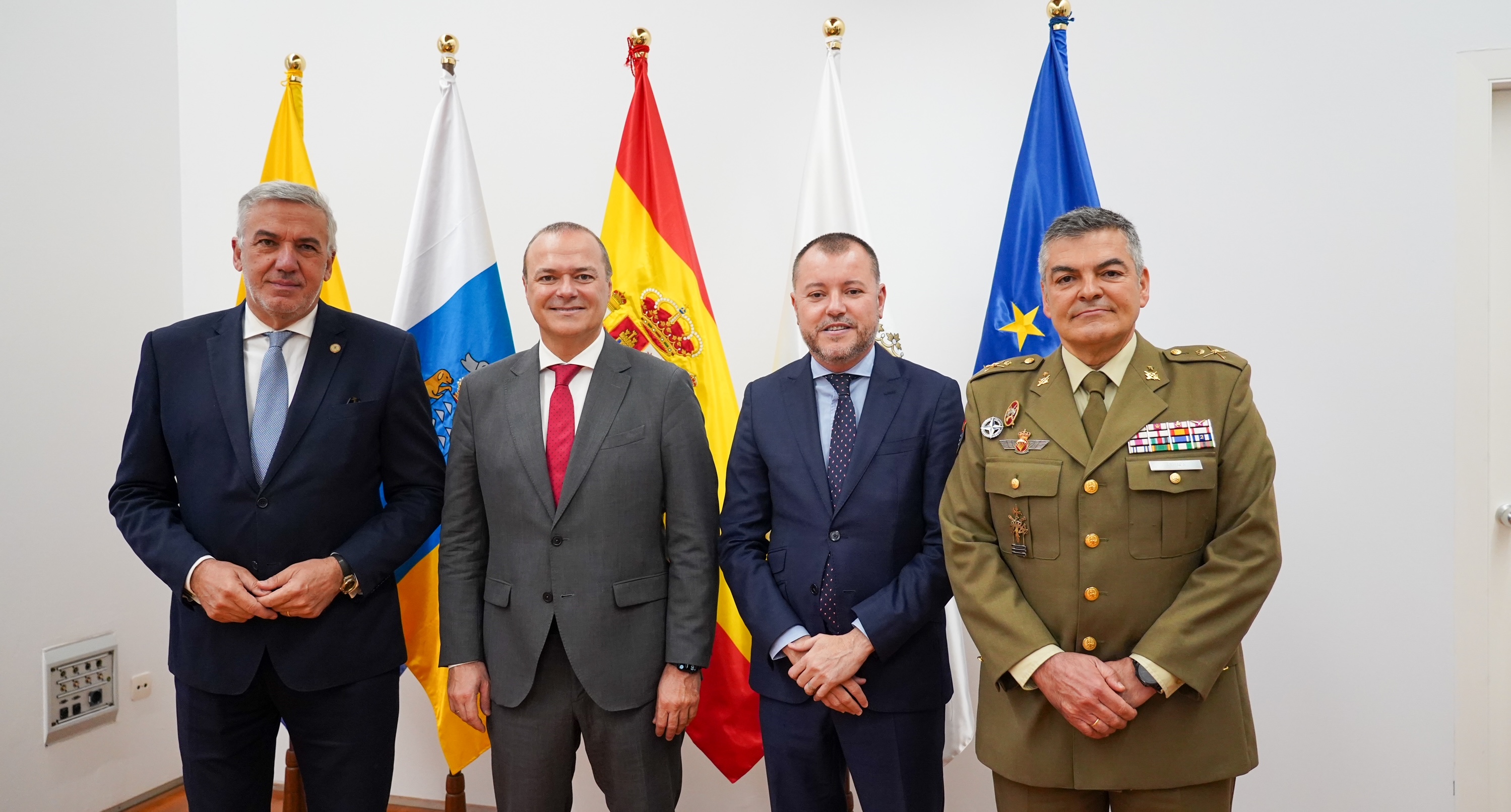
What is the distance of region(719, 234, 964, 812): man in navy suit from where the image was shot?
173 cm

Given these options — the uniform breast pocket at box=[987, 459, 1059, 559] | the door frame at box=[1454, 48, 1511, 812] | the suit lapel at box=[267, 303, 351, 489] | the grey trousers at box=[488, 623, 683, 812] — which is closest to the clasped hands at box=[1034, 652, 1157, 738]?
the uniform breast pocket at box=[987, 459, 1059, 559]

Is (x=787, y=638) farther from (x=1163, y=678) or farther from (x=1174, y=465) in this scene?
(x=1174, y=465)

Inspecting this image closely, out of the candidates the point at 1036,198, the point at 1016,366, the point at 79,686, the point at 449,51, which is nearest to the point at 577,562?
the point at 1016,366

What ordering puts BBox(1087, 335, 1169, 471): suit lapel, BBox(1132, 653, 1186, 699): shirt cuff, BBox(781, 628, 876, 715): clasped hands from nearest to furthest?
BBox(1132, 653, 1186, 699): shirt cuff → BBox(1087, 335, 1169, 471): suit lapel → BBox(781, 628, 876, 715): clasped hands

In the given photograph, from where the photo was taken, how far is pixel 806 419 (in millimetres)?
1868

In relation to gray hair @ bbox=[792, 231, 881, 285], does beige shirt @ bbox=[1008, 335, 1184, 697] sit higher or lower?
lower

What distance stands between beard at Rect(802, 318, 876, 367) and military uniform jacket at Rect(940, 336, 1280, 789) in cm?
39

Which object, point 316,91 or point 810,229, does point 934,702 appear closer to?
point 810,229

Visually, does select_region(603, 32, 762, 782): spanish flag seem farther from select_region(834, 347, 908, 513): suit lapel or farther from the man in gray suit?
select_region(834, 347, 908, 513): suit lapel

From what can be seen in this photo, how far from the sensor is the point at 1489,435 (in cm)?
251

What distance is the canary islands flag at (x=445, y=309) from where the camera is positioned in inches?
101

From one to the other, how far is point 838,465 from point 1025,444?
408 millimetres

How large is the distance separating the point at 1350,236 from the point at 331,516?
288 centimetres

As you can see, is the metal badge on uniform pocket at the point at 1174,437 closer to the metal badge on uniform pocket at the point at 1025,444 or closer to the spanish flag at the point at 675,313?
the metal badge on uniform pocket at the point at 1025,444
